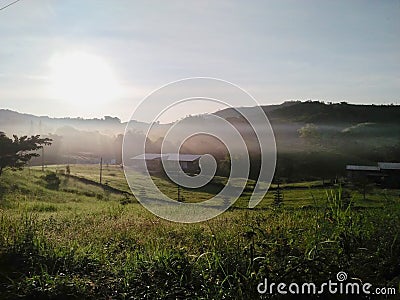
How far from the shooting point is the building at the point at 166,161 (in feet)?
25.0

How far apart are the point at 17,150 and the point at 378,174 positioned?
692 cm

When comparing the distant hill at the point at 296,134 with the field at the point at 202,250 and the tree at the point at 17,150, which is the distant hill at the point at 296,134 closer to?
the tree at the point at 17,150

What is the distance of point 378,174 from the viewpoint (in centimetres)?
705

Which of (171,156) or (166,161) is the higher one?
(171,156)

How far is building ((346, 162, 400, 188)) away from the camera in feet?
22.5

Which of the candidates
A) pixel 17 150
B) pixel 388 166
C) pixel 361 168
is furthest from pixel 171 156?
pixel 388 166

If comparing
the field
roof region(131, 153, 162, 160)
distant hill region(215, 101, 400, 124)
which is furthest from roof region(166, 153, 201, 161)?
distant hill region(215, 101, 400, 124)

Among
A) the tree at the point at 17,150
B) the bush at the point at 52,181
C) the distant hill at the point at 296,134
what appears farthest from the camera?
the bush at the point at 52,181

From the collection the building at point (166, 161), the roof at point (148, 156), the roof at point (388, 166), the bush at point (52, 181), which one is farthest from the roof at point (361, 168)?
the bush at point (52, 181)

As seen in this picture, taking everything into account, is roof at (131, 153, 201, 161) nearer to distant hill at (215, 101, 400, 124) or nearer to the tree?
distant hill at (215, 101, 400, 124)

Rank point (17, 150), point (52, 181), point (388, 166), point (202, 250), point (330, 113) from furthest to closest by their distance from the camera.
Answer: point (52, 181)
point (330, 113)
point (17, 150)
point (388, 166)
point (202, 250)

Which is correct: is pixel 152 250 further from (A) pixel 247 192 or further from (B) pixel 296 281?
(A) pixel 247 192

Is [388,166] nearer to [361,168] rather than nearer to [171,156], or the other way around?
[361,168]

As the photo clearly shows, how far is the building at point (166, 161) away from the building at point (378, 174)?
2873mm
